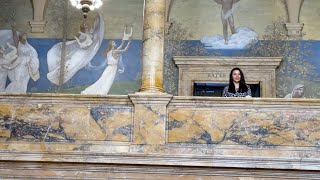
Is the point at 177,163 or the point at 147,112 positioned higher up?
the point at 147,112

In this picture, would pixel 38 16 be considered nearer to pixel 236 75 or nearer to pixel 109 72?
pixel 109 72

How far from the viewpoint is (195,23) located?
11.2 meters

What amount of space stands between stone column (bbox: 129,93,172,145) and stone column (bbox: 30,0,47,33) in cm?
454

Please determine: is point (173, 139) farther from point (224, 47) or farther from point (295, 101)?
point (224, 47)

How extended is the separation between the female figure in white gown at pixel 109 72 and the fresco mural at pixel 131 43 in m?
0.02

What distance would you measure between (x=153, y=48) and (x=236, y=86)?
1249 millimetres

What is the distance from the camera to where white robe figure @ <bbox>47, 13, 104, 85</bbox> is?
36.7 feet

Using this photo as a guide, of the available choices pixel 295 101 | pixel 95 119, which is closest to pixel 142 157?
pixel 95 119

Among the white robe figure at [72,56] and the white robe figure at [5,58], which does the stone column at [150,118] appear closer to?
the white robe figure at [72,56]

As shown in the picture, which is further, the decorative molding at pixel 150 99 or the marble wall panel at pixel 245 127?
the decorative molding at pixel 150 99

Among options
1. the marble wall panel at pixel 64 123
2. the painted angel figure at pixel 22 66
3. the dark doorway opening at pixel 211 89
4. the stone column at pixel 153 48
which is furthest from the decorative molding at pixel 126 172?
the painted angel figure at pixel 22 66

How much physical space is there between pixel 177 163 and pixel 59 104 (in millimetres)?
1766

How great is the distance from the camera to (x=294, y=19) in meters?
11.1

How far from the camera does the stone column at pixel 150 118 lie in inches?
291
